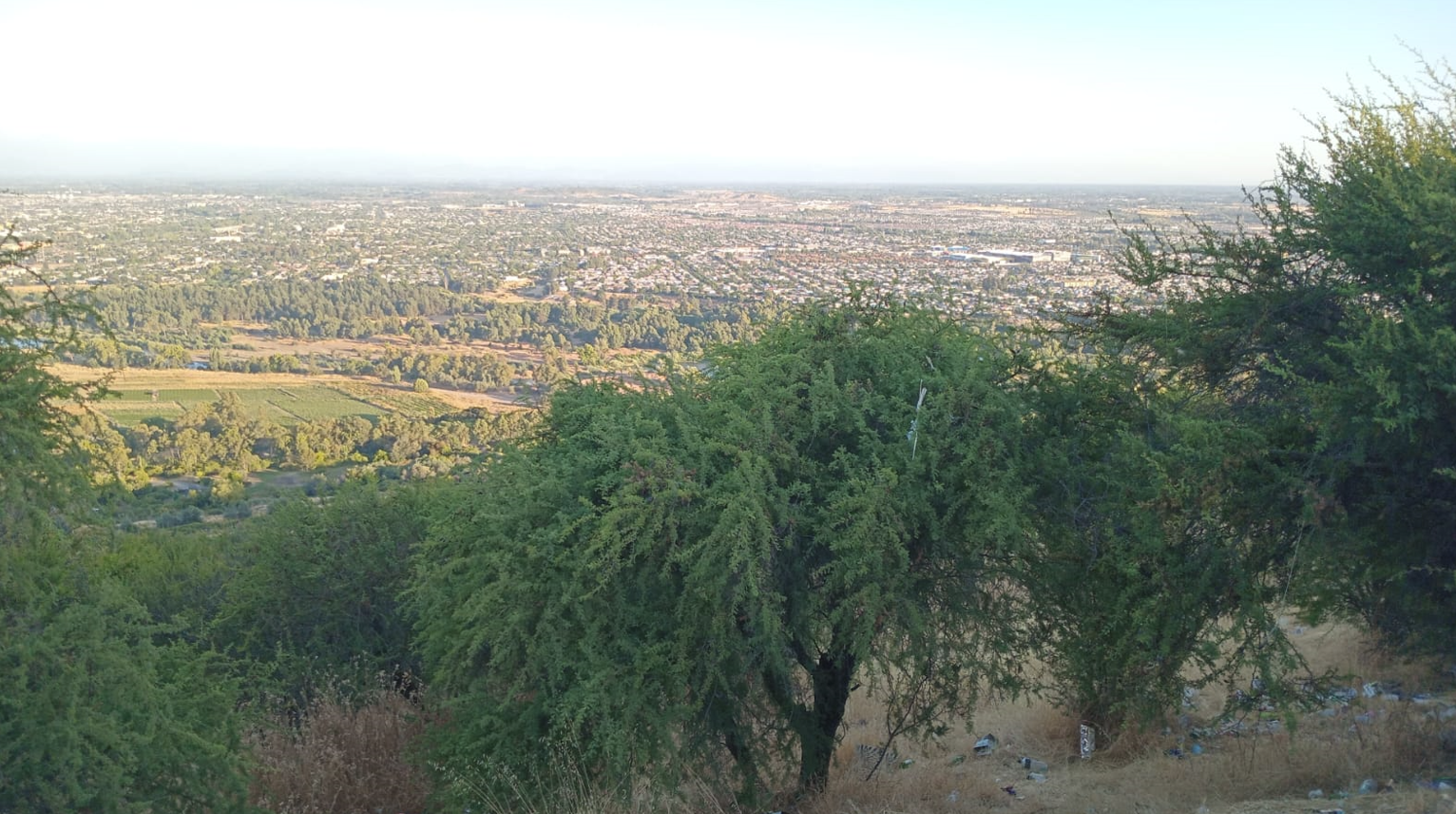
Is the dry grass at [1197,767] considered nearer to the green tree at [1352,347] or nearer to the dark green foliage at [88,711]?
the green tree at [1352,347]

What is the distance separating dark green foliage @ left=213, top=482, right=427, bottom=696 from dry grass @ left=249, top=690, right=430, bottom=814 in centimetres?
230

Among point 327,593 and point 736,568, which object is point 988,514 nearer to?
point 736,568

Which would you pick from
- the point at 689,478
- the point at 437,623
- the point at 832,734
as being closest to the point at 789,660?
the point at 832,734

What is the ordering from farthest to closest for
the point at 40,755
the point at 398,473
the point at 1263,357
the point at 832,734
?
the point at 398,473 < the point at 832,734 < the point at 1263,357 < the point at 40,755

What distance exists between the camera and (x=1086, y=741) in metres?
9.12

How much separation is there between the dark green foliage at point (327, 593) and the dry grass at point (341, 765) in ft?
7.54

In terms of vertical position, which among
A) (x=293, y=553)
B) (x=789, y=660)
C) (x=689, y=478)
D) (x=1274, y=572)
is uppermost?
(x=689, y=478)

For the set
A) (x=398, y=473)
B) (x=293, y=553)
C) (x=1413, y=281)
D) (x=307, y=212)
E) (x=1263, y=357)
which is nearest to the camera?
(x=1413, y=281)

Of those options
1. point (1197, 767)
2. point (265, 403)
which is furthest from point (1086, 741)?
point (265, 403)

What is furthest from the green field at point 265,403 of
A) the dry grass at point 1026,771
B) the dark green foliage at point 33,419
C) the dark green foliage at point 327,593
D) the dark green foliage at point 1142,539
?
the dark green foliage at point 1142,539

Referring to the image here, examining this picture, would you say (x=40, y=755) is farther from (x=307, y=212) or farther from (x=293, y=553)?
(x=307, y=212)

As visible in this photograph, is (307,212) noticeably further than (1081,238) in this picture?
Yes

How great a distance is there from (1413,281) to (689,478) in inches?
207

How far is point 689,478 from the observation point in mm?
7418
